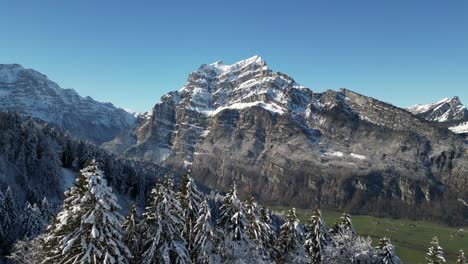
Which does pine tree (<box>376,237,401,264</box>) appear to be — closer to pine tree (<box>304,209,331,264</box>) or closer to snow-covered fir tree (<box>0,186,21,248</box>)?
pine tree (<box>304,209,331,264</box>)

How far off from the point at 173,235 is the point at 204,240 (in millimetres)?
4557

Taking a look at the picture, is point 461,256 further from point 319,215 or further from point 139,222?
point 139,222

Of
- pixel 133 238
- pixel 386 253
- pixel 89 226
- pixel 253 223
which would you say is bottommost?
pixel 386 253

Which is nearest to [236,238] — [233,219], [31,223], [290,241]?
[233,219]

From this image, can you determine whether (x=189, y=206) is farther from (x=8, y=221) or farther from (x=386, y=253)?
(x=8, y=221)

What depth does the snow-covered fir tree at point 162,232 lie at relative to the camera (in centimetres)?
3575

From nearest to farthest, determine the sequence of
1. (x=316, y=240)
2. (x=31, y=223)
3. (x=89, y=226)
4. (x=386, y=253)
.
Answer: (x=89, y=226), (x=316, y=240), (x=386, y=253), (x=31, y=223)

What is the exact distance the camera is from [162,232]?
36.2 meters

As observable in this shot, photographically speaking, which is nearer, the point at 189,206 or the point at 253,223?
the point at 189,206

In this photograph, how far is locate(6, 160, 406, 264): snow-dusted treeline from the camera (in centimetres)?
2994

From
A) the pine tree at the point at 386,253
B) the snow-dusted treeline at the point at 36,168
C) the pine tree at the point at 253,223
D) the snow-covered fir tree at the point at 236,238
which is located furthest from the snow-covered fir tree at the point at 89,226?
the snow-dusted treeline at the point at 36,168

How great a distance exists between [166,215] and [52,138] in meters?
130

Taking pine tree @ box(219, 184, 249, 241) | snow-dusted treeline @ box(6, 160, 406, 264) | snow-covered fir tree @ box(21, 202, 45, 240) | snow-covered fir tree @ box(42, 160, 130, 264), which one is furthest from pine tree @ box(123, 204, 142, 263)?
snow-covered fir tree @ box(21, 202, 45, 240)

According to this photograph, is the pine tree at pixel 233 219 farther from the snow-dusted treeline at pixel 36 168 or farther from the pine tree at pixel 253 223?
the snow-dusted treeline at pixel 36 168
